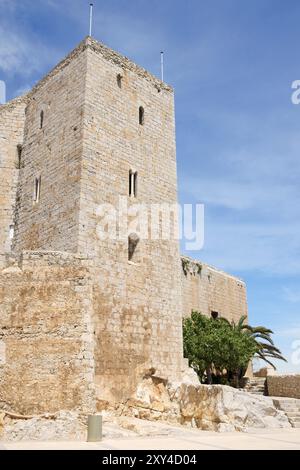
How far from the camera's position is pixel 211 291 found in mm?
23344

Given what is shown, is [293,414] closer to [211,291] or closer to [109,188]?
[109,188]

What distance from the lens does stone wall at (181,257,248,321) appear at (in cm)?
2189

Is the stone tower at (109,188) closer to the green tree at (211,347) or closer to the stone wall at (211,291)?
the green tree at (211,347)

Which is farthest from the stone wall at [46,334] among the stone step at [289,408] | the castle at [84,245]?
the stone step at [289,408]

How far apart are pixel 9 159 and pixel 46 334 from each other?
884 cm

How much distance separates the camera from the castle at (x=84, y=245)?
1076 cm

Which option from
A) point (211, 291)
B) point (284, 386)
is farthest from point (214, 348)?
point (211, 291)

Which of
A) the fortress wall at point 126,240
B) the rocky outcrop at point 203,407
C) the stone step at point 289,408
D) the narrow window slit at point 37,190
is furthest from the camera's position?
the narrow window slit at point 37,190

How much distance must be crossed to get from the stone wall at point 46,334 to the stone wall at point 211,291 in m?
10.6

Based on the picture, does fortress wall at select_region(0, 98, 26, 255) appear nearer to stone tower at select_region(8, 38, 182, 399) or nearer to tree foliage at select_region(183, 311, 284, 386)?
stone tower at select_region(8, 38, 182, 399)

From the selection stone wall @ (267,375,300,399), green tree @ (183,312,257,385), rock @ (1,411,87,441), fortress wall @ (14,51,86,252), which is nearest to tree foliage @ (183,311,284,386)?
green tree @ (183,312,257,385)

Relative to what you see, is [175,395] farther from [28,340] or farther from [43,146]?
[43,146]

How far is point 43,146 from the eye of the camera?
16328mm

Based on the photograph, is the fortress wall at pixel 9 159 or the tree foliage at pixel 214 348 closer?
the fortress wall at pixel 9 159
